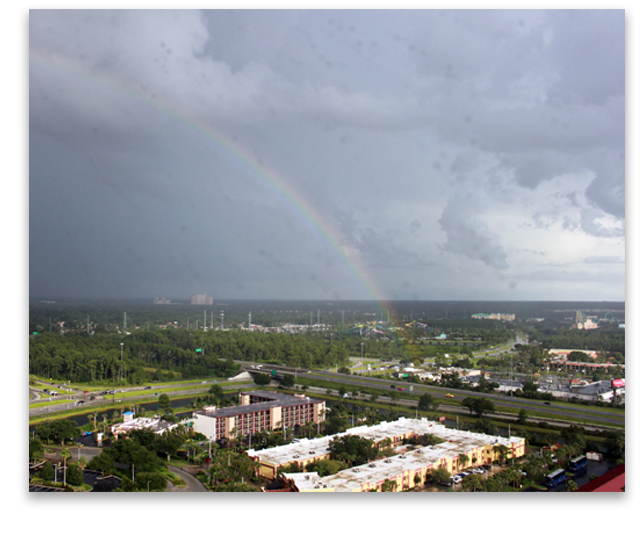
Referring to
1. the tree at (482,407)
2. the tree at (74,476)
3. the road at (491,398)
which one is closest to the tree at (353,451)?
the tree at (74,476)

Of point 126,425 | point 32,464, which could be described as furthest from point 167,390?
point 32,464

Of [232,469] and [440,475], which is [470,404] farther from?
[232,469]

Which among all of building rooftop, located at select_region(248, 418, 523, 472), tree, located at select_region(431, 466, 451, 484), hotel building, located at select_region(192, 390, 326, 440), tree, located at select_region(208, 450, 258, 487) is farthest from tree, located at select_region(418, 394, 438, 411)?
tree, located at select_region(208, 450, 258, 487)

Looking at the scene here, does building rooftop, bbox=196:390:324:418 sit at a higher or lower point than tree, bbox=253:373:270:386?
higher

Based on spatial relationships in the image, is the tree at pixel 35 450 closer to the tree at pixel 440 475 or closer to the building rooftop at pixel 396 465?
the building rooftop at pixel 396 465

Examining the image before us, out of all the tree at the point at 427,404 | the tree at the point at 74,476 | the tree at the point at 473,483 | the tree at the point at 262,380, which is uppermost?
the tree at the point at 473,483

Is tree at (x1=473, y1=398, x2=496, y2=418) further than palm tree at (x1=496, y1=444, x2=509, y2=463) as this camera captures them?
Yes

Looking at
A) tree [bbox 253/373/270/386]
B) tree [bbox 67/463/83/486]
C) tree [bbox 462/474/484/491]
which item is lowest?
tree [bbox 253/373/270/386]

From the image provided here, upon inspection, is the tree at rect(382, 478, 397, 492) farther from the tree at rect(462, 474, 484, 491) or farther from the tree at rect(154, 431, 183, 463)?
the tree at rect(154, 431, 183, 463)

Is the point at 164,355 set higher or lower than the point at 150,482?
lower

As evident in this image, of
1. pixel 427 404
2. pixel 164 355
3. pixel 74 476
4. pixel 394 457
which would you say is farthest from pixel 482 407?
pixel 164 355

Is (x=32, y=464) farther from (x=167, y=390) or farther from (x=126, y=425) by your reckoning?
(x=167, y=390)
